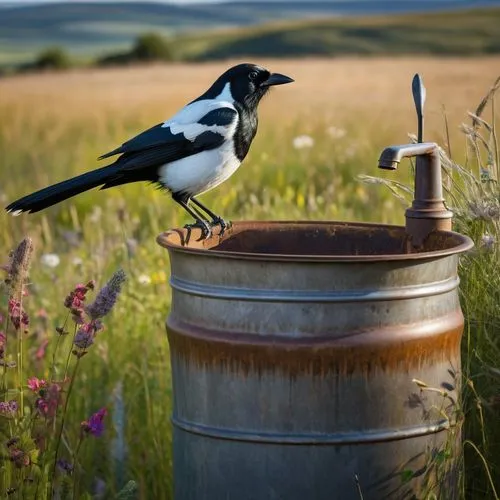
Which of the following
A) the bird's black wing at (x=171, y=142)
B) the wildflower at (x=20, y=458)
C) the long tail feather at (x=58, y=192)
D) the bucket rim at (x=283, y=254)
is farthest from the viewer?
the bird's black wing at (x=171, y=142)

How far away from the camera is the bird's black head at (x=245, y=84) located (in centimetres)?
415

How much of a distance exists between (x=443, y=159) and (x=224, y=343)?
998mm

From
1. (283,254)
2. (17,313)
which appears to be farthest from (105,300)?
(283,254)

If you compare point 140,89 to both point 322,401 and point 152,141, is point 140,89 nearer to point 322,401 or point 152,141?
point 152,141

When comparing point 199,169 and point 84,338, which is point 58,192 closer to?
point 199,169

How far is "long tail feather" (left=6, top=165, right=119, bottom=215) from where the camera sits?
3641mm

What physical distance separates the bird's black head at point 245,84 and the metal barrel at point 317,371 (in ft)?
4.51

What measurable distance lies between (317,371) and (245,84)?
176cm

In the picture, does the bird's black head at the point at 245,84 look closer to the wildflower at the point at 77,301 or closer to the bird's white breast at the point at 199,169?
the bird's white breast at the point at 199,169

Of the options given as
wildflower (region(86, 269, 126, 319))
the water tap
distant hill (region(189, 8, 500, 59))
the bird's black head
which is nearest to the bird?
the bird's black head

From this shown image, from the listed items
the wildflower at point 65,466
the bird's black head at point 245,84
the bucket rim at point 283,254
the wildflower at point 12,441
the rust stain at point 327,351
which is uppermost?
the bird's black head at point 245,84

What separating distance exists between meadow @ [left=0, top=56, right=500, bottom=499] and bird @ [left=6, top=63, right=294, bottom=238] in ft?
1.36

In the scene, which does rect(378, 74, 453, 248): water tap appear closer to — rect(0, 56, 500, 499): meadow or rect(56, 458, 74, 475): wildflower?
rect(0, 56, 500, 499): meadow

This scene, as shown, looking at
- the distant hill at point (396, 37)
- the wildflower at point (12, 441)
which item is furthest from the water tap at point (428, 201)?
the distant hill at point (396, 37)
